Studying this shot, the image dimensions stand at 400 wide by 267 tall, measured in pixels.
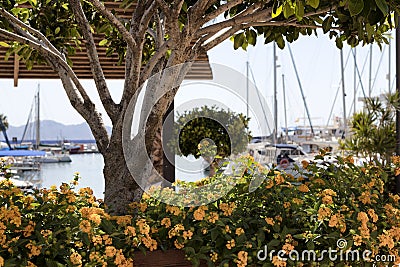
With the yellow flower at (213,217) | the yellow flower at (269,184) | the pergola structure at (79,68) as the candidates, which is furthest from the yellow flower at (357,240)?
the pergola structure at (79,68)

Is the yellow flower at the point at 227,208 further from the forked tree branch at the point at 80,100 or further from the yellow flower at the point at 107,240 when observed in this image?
the forked tree branch at the point at 80,100

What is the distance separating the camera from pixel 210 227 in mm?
1709

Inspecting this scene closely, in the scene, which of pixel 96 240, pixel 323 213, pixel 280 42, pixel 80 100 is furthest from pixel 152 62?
pixel 323 213

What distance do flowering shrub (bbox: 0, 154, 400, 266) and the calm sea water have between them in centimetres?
28

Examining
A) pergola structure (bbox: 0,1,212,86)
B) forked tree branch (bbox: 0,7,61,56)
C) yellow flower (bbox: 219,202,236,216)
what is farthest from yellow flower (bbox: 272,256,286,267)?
pergola structure (bbox: 0,1,212,86)

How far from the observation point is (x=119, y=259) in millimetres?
1546

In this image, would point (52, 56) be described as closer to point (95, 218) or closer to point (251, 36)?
point (95, 218)

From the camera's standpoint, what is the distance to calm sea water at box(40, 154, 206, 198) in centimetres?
215

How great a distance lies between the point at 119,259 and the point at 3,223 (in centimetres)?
38

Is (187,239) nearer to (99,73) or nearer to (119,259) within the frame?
(119,259)

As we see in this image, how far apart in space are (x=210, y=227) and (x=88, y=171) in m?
18.8

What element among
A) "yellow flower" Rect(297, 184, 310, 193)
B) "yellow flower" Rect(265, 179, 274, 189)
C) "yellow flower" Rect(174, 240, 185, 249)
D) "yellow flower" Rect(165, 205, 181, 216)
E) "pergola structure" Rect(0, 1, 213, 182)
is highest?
"pergola structure" Rect(0, 1, 213, 182)

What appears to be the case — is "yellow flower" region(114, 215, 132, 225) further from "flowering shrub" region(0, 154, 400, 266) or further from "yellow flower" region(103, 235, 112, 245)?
"yellow flower" region(103, 235, 112, 245)

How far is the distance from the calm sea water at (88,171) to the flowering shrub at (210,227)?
0.91 ft
